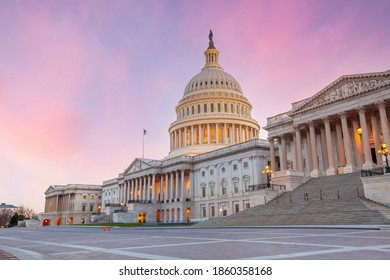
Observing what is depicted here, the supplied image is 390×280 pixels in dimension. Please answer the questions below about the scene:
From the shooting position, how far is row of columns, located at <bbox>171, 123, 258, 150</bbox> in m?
105

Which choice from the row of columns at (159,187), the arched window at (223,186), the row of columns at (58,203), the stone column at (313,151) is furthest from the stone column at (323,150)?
the row of columns at (58,203)

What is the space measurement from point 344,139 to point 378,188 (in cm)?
1560

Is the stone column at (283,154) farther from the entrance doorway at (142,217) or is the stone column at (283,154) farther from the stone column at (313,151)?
the entrance doorway at (142,217)

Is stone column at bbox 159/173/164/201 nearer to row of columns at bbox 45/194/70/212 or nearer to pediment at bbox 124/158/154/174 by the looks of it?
pediment at bbox 124/158/154/174

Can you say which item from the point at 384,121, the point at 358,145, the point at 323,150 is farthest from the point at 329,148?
the point at 384,121

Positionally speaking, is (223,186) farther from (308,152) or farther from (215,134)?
(215,134)

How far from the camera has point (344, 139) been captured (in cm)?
4953

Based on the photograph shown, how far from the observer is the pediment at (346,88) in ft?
A: 150

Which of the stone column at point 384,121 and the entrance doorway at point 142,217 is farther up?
the stone column at point 384,121

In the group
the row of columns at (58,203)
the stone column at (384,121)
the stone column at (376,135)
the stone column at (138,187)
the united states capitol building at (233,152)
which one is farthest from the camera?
the row of columns at (58,203)

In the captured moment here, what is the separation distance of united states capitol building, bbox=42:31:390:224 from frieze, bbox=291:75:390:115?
0.14 meters

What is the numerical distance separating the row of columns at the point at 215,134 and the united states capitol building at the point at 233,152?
A: 30cm
